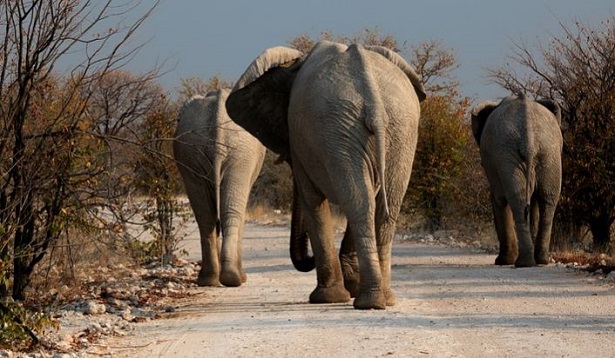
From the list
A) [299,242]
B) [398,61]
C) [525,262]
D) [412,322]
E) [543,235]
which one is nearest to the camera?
[412,322]

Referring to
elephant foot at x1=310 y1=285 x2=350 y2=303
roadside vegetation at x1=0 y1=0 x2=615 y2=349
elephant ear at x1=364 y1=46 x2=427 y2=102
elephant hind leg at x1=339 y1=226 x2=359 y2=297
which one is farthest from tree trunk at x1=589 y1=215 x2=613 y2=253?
Result: elephant foot at x1=310 y1=285 x2=350 y2=303

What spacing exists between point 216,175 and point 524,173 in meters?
4.94

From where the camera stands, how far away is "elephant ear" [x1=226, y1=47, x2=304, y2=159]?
12633 millimetres

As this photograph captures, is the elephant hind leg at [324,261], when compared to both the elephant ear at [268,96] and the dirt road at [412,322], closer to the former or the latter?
the dirt road at [412,322]

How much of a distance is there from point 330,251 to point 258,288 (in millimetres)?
2386

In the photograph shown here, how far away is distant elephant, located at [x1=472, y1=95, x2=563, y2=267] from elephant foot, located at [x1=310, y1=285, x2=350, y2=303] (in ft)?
17.4

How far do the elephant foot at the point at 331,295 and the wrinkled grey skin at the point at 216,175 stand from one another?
2.31m

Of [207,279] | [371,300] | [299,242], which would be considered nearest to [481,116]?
[207,279]

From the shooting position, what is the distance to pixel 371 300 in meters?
10.8

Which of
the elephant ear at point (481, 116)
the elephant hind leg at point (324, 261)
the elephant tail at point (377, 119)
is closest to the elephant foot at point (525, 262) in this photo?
the elephant ear at point (481, 116)

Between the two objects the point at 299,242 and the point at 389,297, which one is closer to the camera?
the point at 389,297

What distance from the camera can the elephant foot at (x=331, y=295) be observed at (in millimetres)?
11664

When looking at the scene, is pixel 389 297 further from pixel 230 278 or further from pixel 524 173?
pixel 524 173

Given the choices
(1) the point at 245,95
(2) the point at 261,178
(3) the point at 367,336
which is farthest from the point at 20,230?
(2) the point at 261,178
